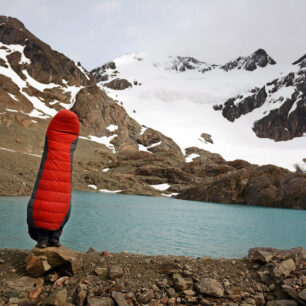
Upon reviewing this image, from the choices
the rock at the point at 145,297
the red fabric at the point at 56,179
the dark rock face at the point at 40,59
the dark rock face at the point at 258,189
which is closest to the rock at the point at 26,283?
the red fabric at the point at 56,179

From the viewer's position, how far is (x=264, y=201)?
72.6 m

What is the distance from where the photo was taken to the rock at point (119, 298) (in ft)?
21.8

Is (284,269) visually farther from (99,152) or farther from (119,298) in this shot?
(99,152)

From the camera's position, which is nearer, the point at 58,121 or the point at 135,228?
the point at 58,121

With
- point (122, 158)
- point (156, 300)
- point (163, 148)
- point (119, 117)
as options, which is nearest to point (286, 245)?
point (156, 300)

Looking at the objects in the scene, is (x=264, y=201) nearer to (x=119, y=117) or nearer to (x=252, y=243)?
(x=252, y=243)

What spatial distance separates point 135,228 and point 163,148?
131 m

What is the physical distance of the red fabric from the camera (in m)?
8.73

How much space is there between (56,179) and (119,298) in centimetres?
426

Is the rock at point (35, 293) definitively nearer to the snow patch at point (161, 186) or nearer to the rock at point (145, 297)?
the rock at point (145, 297)

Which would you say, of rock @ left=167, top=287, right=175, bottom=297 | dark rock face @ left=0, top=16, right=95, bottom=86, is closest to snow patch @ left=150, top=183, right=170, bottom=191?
rock @ left=167, top=287, right=175, bottom=297

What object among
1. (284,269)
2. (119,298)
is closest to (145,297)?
(119,298)

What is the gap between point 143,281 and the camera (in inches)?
310

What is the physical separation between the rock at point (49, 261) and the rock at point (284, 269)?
590cm
